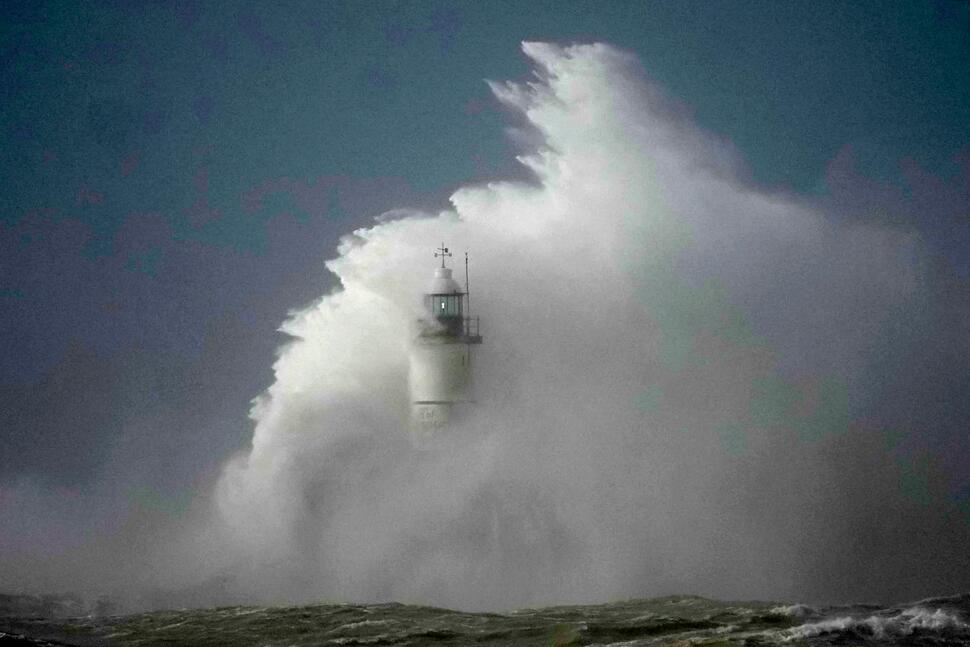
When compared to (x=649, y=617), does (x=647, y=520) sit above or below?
above

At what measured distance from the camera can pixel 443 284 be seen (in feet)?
129

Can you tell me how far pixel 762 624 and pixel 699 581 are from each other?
10.8 m

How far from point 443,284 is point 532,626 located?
670 inches

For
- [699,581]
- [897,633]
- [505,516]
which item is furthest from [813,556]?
[897,633]

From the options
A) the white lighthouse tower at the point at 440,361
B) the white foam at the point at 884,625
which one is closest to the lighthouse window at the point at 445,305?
the white lighthouse tower at the point at 440,361

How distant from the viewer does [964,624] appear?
72.7 ft

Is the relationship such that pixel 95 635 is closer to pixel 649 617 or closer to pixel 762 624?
pixel 649 617

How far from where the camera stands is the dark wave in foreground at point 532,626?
21281 mm

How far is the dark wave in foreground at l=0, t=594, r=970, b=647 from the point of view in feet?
69.8

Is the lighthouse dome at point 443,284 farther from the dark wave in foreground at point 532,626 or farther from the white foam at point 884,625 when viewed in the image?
the white foam at point 884,625

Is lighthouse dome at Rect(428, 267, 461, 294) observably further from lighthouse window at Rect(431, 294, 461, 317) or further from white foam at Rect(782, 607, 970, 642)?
white foam at Rect(782, 607, 970, 642)

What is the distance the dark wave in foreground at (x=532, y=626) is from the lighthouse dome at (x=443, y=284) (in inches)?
533

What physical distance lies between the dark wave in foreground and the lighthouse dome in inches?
533

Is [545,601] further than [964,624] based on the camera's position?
Yes
